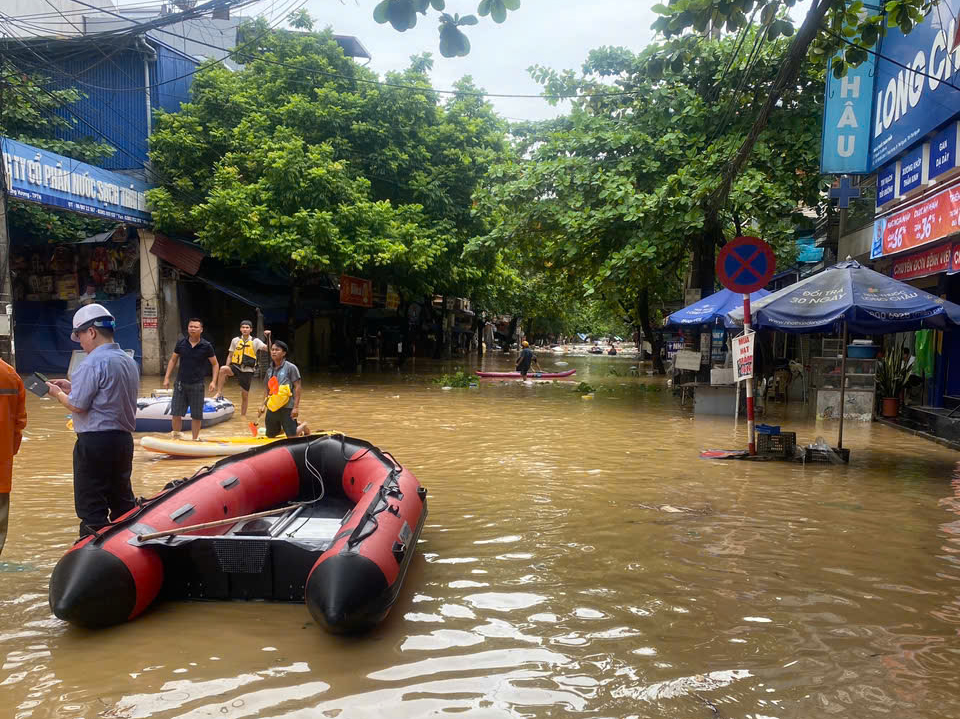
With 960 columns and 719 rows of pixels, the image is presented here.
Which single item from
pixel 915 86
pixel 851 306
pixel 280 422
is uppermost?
pixel 915 86

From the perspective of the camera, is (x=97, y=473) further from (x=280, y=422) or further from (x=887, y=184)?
(x=887, y=184)

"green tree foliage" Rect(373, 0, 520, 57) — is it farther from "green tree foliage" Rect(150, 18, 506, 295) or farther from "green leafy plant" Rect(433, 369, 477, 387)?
"green leafy plant" Rect(433, 369, 477, 387)

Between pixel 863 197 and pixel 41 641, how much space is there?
15846mm

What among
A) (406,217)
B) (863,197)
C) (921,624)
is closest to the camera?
(921,624)

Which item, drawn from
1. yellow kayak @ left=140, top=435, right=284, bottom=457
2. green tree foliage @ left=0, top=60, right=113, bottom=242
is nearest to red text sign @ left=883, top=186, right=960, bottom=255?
yellow kayak @ left=140, top=435, right=284, bottom=457

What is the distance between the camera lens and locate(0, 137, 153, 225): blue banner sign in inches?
602

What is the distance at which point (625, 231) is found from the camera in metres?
16.2

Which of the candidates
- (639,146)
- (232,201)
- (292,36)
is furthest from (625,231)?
(292,36)

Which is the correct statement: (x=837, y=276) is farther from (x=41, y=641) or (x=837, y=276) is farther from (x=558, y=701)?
(x=41, y=641)

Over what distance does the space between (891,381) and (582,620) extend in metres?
12.7

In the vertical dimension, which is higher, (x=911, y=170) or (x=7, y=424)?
(x=911, y=170)

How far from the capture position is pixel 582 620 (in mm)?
4488

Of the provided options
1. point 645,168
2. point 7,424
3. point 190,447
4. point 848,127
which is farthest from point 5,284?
point 848,127

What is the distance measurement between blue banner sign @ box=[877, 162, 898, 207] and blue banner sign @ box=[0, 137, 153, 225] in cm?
1589
